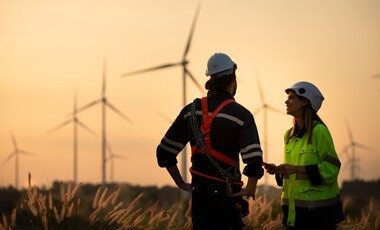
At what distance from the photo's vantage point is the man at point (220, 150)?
918 cm

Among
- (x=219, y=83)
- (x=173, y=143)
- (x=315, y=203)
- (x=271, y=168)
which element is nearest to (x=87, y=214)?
(x=173, y=143)

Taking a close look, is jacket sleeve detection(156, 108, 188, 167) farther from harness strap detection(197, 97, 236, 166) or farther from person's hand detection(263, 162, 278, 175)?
person's hand detection(263, 162, 278, 175)

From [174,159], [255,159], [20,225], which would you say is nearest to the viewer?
[255,159]

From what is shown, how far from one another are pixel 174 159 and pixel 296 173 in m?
1.34

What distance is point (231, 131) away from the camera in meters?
9.20

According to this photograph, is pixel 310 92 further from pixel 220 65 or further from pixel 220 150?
pixel 220 150

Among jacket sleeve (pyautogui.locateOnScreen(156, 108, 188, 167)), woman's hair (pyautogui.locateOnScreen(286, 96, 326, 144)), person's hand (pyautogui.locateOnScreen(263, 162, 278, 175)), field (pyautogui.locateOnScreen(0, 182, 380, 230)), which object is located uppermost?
woman's hair (pyautogui.locateOnScreen(286, 96, 326, 144))

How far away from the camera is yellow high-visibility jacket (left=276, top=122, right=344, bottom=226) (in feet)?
32.9

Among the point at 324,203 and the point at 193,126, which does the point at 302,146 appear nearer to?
the point at 324,203

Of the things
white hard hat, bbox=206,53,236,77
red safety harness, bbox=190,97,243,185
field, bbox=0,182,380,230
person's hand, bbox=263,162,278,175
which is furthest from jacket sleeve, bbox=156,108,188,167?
field, bbox=0,182,380,230

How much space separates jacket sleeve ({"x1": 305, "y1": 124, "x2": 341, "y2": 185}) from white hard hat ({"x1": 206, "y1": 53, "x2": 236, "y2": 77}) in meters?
1.32

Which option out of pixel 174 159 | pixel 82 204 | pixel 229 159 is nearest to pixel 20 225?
pixel 82 204

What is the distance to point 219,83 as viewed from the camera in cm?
936

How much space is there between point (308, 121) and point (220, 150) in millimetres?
1358
